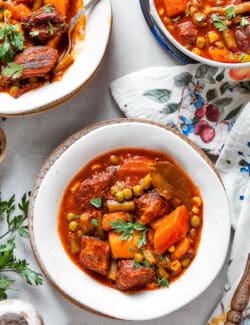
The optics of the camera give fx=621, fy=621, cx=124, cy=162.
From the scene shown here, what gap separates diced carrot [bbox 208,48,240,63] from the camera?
3686mm

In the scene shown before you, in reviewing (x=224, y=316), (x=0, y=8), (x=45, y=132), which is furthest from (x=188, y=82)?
(x=224, y=316)

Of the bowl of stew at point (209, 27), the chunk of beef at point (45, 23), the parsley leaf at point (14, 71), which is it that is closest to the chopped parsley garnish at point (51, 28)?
the chunk of beef at point (45, 23)

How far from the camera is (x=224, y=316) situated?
402 cm

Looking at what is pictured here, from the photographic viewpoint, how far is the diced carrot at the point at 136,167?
369 cm

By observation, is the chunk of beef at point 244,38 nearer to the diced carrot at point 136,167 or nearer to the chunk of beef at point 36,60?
the diced carrot at point 136,167

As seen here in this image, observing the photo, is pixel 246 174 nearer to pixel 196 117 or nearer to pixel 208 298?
pixel 196 117

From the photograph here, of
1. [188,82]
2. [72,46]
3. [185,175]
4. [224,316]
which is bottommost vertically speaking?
[224,316]

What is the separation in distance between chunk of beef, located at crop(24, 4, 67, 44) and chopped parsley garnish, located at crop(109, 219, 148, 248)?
118 centimetres

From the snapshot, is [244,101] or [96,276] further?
[244,101]

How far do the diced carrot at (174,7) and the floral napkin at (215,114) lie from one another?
0.44 m

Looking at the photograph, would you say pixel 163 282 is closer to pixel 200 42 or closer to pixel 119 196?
pixel 119 196

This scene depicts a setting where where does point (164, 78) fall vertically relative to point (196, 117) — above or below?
above

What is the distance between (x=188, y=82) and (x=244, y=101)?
386 millimetres

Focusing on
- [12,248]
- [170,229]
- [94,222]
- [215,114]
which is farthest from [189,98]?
[12,248]
